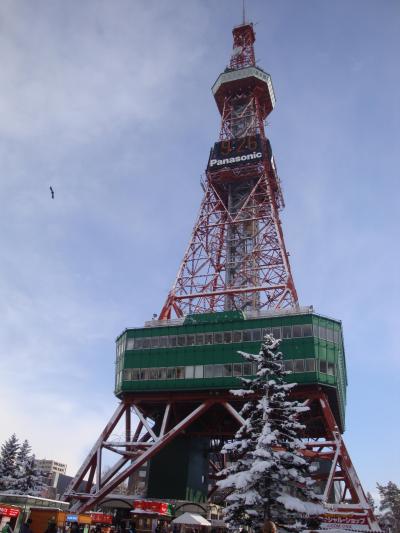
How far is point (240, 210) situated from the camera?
271 ft

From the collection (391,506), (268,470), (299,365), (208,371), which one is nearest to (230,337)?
(208,371)

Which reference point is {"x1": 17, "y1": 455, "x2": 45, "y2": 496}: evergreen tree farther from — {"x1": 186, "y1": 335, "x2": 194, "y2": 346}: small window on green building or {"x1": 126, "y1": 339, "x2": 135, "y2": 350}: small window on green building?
{"x1": 186, "y1": 335, "x2": 194, "y2": 346}: small window on green building

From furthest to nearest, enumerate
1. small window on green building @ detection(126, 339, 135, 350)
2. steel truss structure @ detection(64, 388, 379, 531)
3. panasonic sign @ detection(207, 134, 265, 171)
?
1. panasonic sign @ detection(207, 134, 265, 171)
2. small window on green building @ detection(126, 339, 135, 350)
3. steel truss structure @ detection(64, 388, 379, 531)

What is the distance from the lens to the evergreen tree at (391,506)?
88.6 metres

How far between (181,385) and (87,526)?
867 inches

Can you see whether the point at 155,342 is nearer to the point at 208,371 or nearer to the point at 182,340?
the point at 182,340

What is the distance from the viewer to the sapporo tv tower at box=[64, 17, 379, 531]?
183 ft

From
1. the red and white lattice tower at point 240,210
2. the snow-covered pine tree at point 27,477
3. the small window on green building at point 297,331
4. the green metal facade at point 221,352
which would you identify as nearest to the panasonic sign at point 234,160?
the red and white lattice tower at point 240,210

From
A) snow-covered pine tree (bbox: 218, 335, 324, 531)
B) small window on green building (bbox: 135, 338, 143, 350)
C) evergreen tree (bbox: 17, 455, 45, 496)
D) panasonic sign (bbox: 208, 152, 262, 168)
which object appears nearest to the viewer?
snow-covered pine tree (bbox: 218, 335, 324, 531)

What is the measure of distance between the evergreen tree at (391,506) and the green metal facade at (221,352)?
118 feet

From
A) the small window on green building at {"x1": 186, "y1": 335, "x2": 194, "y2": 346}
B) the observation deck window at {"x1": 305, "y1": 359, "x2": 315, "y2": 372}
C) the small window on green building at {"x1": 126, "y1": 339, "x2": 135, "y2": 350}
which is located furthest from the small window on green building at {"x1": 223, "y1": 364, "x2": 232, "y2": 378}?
the small window on green building at {"x1": 126, "y1": 339, "x2": 135, "y2": 350}

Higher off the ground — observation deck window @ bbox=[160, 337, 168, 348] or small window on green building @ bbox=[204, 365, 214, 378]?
observation deck window @ bbox=[160, 337, 168, 348]

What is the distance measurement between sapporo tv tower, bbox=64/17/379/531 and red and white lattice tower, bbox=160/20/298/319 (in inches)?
10.5

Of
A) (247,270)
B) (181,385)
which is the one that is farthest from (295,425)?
(247,270)
